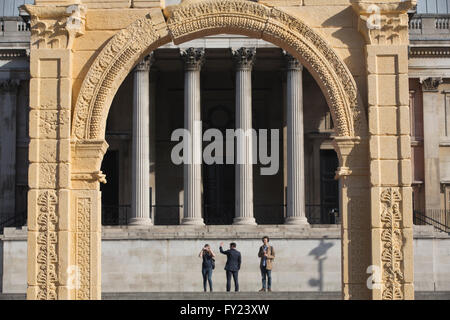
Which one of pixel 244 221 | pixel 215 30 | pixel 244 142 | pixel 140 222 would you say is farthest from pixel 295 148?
pixel 215 30

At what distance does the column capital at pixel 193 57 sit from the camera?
51.6 m

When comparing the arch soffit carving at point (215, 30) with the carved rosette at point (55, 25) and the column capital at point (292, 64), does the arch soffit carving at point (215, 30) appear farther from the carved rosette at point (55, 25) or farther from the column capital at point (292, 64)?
the column capital at point (292, 64)

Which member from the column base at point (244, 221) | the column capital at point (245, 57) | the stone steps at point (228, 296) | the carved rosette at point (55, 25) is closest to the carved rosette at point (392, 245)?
the carved rosette at point (55, 25)

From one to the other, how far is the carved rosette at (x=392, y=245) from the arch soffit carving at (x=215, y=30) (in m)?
1.39

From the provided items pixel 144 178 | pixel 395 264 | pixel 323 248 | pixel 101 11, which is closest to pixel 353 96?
pixel 395 264

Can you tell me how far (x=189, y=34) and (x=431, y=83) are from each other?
3696cm

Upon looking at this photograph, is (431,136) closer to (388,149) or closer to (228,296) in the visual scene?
(228,296)

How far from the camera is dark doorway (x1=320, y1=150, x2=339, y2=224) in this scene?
54312 millimetres

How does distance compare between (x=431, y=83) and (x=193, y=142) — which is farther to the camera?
(x=431, y=83)

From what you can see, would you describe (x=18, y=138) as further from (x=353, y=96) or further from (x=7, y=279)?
(x=353, y=96)

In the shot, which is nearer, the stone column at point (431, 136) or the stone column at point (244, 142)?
the stone column at point (244, 142)

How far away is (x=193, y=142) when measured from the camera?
50438 millimetres

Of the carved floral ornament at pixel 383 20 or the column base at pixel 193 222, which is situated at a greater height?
the carved floral ornament at pixel 383 20

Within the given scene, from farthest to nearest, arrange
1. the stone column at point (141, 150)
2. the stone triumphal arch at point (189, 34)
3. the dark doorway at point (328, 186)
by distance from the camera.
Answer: the dark doorway at point (328, 186) → the stone column at point (141, 150) → the stone triumphal arch at point (189, 34)
